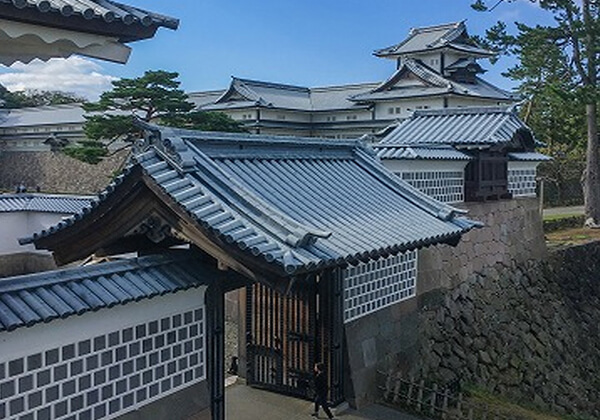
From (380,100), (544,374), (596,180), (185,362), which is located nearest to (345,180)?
(185,362)

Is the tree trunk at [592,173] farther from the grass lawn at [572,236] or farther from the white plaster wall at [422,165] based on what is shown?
the white plaster wall at [422,165]

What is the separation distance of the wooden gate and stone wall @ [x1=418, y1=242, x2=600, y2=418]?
2644 millimetres

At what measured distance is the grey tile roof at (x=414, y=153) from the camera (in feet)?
45.4

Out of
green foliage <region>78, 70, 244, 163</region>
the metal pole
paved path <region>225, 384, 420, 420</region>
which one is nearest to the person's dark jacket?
paved path <region>225, 384, 420, 420</region>

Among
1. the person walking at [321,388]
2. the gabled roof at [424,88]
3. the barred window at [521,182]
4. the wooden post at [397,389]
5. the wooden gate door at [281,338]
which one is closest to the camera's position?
the person walking at [321,388]

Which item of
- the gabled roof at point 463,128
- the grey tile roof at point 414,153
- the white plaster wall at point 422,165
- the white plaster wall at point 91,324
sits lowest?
the white plaster wall at point 91,324

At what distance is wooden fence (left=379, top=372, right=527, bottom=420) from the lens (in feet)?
34.4

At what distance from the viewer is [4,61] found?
17.6ft

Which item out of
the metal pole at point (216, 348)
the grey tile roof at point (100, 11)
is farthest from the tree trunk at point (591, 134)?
the grey tile roof at point (100, 11)

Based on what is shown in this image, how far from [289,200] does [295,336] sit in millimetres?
2809

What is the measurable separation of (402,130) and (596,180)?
14.2m

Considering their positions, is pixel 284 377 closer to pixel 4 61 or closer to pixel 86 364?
pixel 86 364

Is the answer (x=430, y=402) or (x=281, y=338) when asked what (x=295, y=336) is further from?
(x=430, y=402)

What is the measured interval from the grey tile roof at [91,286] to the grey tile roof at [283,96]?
3085 cm
